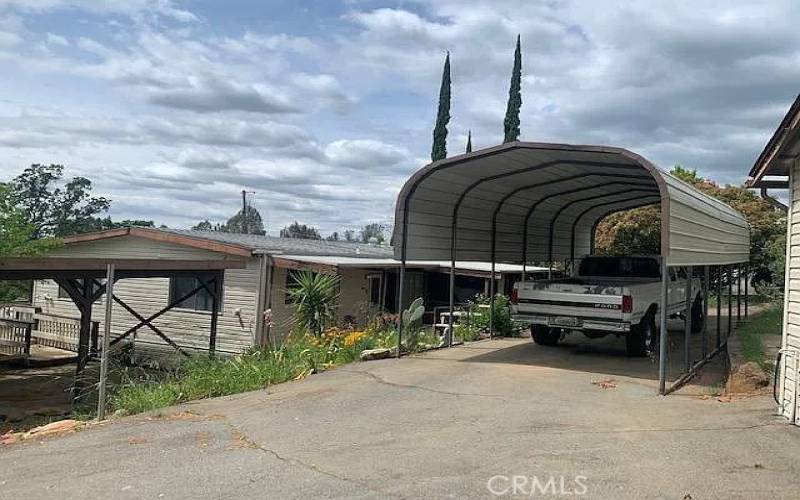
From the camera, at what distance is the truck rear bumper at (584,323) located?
456 inches

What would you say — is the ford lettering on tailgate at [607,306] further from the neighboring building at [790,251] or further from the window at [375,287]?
the window at [375,287]

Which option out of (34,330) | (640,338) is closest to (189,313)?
(34,330)

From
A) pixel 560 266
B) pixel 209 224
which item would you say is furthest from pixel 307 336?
pixel 209 224

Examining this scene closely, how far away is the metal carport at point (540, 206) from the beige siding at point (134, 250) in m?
7.53

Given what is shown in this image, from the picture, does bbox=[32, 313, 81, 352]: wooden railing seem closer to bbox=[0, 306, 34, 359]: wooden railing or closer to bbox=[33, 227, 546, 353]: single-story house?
bbox=[33, 227, 546, 353]: single-story house

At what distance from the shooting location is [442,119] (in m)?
42.2

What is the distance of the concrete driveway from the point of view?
18.1ft

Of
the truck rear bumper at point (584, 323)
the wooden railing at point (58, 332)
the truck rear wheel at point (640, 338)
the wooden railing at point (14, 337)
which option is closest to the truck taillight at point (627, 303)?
the truck rear bumper at point (584, 323)

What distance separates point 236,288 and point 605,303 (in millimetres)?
10001

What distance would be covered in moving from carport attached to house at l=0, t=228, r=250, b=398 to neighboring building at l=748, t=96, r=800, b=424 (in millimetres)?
8229

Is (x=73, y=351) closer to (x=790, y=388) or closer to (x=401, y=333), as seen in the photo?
(x=401, y=333)

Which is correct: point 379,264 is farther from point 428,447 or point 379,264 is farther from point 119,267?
point 428,447

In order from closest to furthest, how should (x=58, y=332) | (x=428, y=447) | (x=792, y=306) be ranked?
Result: 1. (x=428, y=447)
2. (x=792, y=306)
3. (x=58, y=332)

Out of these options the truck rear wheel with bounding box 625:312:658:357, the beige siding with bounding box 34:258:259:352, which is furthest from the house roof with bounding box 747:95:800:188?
the beige siding with bounding box 34:258:259:352
